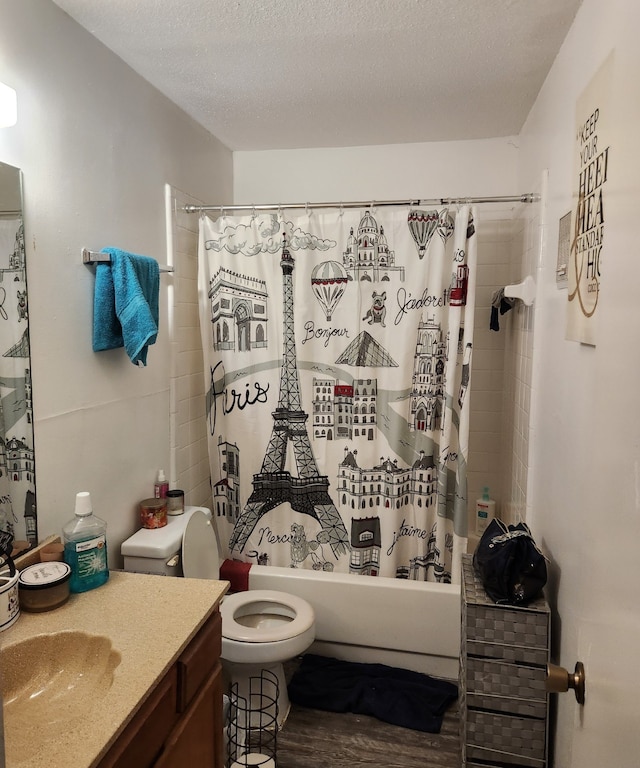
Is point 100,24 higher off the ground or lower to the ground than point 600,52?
higher

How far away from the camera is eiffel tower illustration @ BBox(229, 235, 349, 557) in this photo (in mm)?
2471

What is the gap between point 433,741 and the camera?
207 cm

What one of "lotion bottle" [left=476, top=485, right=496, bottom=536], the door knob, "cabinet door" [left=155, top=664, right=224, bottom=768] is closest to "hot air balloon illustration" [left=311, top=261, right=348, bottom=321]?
"lotion bottle" [left=476, top=485, right=496, bottom=536]

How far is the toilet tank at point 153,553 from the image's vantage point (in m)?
1.93

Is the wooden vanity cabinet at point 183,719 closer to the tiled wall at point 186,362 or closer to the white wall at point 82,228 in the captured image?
the white wall at point 82,228

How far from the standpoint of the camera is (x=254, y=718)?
7.00ft

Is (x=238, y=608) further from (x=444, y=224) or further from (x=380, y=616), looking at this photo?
(x=444, y=224)

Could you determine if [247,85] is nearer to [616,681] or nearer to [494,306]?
[494,306]

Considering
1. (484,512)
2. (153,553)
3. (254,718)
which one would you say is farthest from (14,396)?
(484,512)

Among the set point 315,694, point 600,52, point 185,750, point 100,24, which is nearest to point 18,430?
point 185,750

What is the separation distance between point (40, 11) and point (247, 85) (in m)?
0.81

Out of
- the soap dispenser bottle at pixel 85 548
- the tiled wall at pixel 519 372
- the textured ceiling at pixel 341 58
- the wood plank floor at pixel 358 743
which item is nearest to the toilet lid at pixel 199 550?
the soap dispenser bottle at pixel 85 548

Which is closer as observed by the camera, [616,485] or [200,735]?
[616,485]

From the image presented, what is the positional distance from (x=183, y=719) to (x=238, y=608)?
3.12 ft
